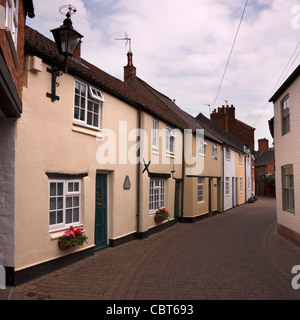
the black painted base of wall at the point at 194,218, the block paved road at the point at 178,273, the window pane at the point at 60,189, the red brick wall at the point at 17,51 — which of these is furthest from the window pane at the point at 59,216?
the black painted base of wall at the point at 194,218

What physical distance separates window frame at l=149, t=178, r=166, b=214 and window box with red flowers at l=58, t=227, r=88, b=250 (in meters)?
5.10

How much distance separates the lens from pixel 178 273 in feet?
22.7

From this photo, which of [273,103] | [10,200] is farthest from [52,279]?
[273,103]

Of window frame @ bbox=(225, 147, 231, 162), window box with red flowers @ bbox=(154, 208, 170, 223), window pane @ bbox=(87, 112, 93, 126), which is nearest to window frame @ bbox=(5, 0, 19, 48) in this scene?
window pane @ bbox=(87, 112, 93, 126)

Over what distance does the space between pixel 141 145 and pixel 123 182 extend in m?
1.76

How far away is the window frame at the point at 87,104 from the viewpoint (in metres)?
8.02

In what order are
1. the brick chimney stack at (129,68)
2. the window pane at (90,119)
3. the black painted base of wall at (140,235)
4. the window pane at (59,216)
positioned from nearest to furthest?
the window pane at (59,216) < the window pane at (90,119) < the black painted base of wall at (140,235) < the brick chimney stack at (129,68)

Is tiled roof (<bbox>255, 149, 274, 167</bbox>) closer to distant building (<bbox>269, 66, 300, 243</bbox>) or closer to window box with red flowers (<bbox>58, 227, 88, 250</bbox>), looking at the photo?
distant building (<bbox>269, 66, 300, 243</bbox>)

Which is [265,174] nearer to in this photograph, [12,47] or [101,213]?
[101,213]

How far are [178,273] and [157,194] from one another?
20.5 feet

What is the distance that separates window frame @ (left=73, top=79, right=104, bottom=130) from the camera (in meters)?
8.02

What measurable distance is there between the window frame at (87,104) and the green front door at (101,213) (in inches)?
67.5

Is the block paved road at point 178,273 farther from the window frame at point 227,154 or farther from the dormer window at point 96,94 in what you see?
the window frame at point 227,154
